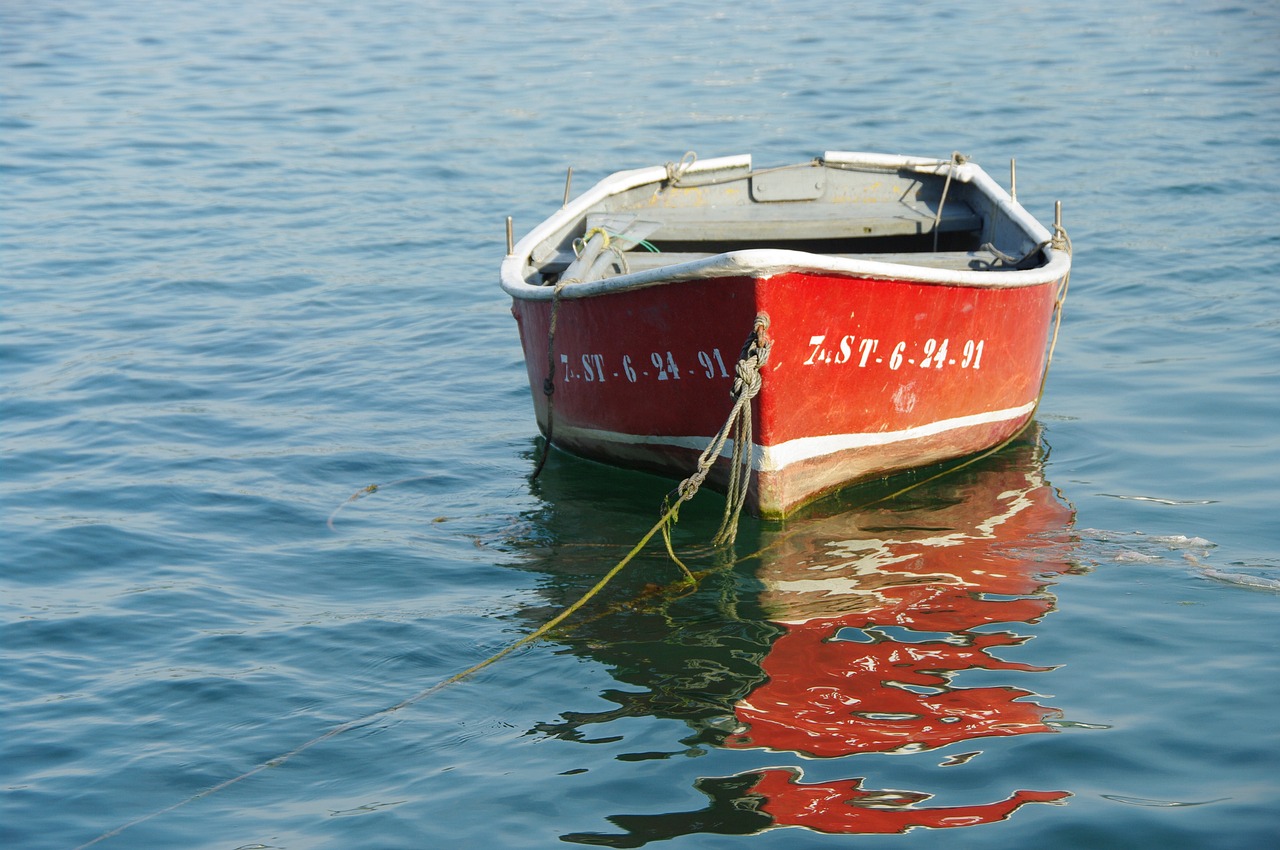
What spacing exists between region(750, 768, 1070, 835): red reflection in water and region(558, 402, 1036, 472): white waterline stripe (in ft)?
6.55

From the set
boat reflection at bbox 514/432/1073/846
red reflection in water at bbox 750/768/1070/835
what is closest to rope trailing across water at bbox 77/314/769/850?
boat reflection at bbox 514/432/1073/846

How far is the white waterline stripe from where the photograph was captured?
237 inches

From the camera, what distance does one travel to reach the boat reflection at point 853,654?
4.17m

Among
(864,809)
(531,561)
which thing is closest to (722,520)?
(531,561)

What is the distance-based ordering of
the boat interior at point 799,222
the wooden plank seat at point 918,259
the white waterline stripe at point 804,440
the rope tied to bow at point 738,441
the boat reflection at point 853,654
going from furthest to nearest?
the boat interior at point 799,222 → the wooden plank seat at point 918,259 → the white waterline stripe at point 804,440 → the rope tied to bow at point 738,441 → the boat reflection at point 853,654

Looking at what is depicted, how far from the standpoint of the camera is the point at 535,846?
4070mm

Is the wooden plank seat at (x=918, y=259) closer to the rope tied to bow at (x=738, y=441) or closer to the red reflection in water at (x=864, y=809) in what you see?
the rope tied to bow at (x=738, y=441)

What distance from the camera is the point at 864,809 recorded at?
162 inches

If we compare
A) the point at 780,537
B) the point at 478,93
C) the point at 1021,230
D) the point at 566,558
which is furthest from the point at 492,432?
the point at 478,93

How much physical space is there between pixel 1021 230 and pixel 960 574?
272 centimetres

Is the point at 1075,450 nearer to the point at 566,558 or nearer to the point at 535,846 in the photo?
the point at 566,558

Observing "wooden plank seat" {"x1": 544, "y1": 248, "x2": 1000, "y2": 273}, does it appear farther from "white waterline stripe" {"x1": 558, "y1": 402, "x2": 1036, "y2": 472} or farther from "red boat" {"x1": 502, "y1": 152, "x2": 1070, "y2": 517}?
"white waterline stripe" {"x1": 558, "y1": 402, "x2": 1036, "y2": 472}

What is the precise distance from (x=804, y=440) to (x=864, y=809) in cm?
224

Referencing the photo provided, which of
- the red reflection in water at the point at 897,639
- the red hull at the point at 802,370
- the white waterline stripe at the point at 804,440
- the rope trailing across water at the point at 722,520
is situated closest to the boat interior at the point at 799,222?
the red hull at the point at 802,370
